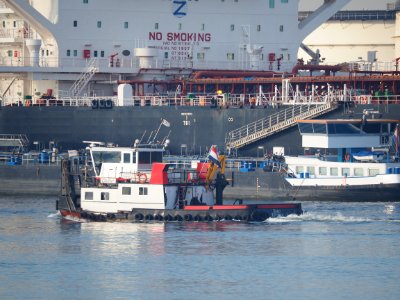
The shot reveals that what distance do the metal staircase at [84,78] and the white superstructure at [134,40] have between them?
0.06 meters

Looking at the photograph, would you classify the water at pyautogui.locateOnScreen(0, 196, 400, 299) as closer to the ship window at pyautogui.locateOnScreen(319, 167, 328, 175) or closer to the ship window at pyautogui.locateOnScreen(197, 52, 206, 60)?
the ship window at pyautogui.locateOnScreen(319, 167, 328, 175)

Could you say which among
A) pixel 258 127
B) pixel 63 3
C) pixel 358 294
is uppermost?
pixel 63 3

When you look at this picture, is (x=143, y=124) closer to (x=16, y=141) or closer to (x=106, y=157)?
(x=16, y=141)

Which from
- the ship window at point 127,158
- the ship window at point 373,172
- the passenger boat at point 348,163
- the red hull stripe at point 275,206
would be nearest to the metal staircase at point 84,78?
the passenger boat at point 348,163

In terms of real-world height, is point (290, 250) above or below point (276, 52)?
below

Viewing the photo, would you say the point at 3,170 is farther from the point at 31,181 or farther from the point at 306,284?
the point at 306,284

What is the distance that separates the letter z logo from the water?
2311cm

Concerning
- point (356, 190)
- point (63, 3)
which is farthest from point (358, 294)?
point (63, 3)

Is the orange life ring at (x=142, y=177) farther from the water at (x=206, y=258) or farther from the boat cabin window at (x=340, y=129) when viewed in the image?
the boat cabin window at (x=340, y=129)

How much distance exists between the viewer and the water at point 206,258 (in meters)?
55.0

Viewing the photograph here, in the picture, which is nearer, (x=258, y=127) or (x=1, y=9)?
(x=258, y=127)

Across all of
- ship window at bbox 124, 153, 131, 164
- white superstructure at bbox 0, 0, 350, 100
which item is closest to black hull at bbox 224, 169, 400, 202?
ship window at bbox 124, 153, 131, 164

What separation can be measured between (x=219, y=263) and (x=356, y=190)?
788 inches

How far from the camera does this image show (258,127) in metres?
87.3
